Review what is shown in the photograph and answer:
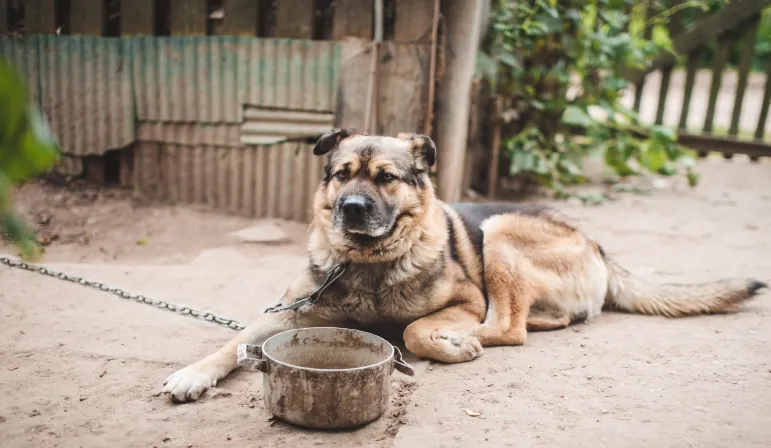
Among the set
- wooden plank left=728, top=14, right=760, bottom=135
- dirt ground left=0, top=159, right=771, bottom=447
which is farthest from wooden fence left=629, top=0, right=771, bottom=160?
dirt ground left=0, top=159, right=771, bottom=447

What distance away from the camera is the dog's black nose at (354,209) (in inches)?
130

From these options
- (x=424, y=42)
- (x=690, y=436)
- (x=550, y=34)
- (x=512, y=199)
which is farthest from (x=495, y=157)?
(x=690, y=436)

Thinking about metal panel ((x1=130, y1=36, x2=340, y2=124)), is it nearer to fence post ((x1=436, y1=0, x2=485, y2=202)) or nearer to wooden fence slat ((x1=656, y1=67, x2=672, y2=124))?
fence post ((x1=436, y1=0, x2=485, y2=202))

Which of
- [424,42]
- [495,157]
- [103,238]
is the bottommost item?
[103,238]

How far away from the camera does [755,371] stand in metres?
3.09

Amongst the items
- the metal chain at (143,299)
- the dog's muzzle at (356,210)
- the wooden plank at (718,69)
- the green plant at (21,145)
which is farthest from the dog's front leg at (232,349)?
the wooden plank at (718,69)

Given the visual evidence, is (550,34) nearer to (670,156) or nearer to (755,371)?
(670,156)

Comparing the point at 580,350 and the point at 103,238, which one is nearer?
the point at 580,350

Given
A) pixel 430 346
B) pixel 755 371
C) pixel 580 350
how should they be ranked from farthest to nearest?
pixel 580 350
pixel 430 346
pixel 755 371

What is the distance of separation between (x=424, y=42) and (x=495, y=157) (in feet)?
7.50

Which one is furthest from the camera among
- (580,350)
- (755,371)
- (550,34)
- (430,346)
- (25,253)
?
(550,34)

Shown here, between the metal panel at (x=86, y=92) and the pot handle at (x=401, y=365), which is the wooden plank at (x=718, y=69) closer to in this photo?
the metal panel at (x=86, y=92)

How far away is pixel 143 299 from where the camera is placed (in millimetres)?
3852

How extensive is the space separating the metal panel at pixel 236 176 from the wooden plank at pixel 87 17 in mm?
1265
